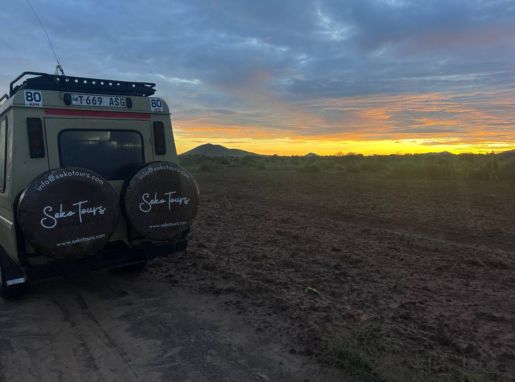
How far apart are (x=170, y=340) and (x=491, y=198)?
15162 millimetres

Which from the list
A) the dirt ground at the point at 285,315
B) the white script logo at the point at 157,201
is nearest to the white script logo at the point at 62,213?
the white script logo at the point at 157,201

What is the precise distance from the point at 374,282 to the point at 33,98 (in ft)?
16.8

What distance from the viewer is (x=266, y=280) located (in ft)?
21.4

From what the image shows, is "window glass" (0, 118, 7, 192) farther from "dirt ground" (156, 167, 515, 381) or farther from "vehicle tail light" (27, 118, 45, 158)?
"dirt ground" (156, 167, 515, 381)

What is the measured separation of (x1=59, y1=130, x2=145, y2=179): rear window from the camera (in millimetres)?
5738

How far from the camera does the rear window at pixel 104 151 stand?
18.8 ft

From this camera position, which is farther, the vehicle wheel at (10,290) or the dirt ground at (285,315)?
the vehicle wheel at (10,290)

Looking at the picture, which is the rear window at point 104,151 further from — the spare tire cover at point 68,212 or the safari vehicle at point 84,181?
the spare tire cover at point 68,212

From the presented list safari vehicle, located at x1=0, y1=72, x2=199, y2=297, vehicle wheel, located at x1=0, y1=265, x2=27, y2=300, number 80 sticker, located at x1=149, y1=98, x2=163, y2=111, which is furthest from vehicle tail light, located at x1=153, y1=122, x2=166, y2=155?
vehicle wheel, located at x1=0, y1=265, x2=27, y2=300

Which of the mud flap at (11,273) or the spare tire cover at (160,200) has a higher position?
the spare tire cover at (160,200)

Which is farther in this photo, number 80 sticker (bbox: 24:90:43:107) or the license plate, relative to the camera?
the license plate

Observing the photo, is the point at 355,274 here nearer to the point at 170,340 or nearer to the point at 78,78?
the point at 170,340

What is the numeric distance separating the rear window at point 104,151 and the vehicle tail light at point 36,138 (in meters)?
0.24

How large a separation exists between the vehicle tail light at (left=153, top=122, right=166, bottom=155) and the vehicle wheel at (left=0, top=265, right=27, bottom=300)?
8.33 feet
